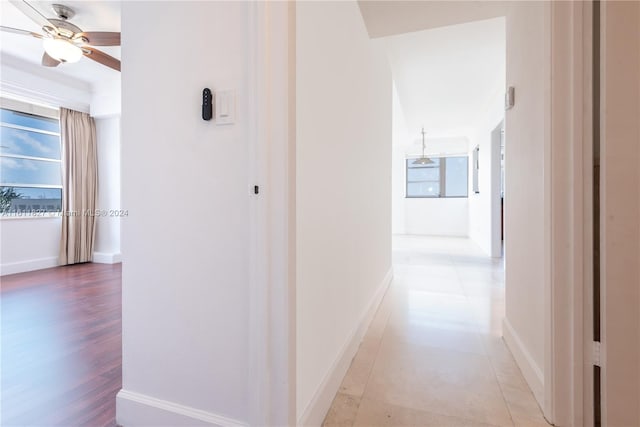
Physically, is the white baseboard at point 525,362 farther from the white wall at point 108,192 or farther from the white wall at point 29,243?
the white wall at point 29,243

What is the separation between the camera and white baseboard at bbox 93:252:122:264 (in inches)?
188

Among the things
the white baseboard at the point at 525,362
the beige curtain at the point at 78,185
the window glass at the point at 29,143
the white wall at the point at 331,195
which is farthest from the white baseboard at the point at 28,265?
the white baseboard at the point at 525,362

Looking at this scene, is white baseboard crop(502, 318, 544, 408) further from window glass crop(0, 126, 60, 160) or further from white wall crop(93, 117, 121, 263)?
window glass crop(0, 126, 60, 160)

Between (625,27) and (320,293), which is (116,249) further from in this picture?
(625,27)

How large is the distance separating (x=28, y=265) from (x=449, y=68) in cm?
614

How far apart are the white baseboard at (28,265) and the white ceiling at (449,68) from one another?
530 cm

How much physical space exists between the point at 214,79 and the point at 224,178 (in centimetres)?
36

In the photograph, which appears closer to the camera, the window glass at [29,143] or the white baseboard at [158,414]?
the white baseboard at [158,414]

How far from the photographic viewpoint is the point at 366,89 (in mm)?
2268

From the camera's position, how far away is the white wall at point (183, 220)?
1.03 metres

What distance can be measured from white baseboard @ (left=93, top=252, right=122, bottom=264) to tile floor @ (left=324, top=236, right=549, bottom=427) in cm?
439

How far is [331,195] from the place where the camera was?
1.48m

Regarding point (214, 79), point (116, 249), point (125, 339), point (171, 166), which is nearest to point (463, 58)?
point (214, 79)

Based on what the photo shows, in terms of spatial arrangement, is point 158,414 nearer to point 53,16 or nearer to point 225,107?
point 225,107
